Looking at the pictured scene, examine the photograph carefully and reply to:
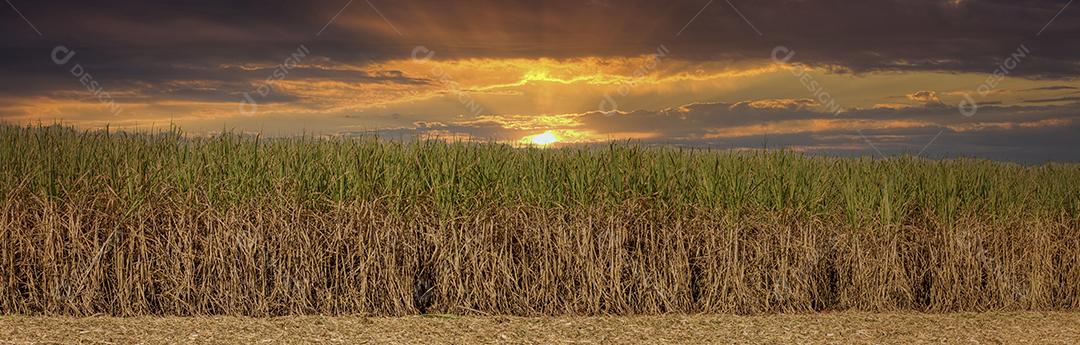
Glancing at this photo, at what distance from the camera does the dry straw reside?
316 inches

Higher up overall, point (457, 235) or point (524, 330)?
point (457, 235)

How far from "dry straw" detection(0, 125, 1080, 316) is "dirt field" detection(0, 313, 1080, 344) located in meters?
0.41

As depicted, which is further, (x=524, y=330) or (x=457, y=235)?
(x=457, y=235)

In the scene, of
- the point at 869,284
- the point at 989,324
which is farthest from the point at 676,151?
the point at 989,324

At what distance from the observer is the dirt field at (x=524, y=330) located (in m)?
6.86

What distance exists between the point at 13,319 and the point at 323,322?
2506mm

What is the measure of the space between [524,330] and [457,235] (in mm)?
1306

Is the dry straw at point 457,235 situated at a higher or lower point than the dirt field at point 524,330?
higher

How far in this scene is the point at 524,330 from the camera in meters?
7.20

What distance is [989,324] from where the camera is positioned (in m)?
8.13

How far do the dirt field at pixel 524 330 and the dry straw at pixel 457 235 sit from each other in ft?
1.36

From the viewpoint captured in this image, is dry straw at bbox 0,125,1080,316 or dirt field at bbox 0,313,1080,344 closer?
dirt field at bbox 0,313,1080,344

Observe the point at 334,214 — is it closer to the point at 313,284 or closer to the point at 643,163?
the point at 313,284

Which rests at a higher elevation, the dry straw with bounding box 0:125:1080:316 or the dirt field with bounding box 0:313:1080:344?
the dry straw with bounding box 0:125:1080:316
